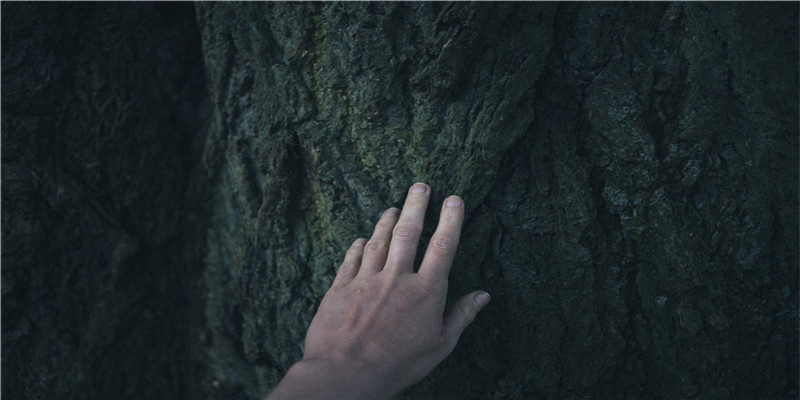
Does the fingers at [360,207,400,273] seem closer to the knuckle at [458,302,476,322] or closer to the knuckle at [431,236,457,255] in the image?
the knuckle at [431,236,457,255]

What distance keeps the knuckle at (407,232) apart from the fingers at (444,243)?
0.17ft

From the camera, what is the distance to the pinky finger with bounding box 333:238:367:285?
4.99 ft

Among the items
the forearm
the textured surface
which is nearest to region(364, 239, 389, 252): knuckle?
the forearm

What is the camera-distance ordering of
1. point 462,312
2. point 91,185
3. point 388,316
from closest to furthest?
point 388,316
point 462,312
point 91,185

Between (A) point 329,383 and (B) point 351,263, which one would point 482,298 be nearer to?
(B) point 351,263

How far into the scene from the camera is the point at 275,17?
1.67m

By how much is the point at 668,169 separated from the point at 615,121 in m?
0.23

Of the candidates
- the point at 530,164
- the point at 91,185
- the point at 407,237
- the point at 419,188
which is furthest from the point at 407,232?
the point at 91,185

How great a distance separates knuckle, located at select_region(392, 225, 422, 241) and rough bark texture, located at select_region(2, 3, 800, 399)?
10 cm

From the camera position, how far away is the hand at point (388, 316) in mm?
1268

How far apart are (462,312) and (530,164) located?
516 mm

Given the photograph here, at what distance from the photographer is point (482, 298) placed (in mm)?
Answer: 1523

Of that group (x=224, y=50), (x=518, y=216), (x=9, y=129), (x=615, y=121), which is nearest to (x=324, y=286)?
(x=518, y=216)

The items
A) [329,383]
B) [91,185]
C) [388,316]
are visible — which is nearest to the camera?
[329,383]
